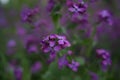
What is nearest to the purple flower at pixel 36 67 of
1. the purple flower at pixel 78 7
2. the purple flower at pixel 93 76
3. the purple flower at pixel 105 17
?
the purple flower at pixel 93 76

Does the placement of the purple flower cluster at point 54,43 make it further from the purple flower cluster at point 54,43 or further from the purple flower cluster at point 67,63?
the purple flower cluster at point 67,63

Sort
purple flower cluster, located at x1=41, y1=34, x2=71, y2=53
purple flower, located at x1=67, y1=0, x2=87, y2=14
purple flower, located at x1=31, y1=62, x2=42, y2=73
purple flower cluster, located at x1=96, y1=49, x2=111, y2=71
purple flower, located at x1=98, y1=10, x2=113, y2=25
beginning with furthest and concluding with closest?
1. purple flower, located at x1=31, y1=62, x2=42, y2=73
2. purple flower, located at x1=98, y1=10, x2=113, y2=25
3. purple flower cluster, located at x1=96, y1=49, x2=111, y2=71
4. purple flower, located at x1=67, y1=0, x2=87, y2=14
5. purple flower cluster, located at x1=41, y1=34, x2=71, y2=53

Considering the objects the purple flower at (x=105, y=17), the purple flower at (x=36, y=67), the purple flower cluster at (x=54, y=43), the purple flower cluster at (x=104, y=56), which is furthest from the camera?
the purple flower at (x=36, y=67)

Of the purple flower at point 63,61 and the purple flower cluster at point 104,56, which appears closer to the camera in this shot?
the purple flower at point 63,61

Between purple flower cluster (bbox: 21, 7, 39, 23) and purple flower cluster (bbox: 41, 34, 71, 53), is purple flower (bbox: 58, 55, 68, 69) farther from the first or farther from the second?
purple flower cluster (bbox: 21, 7, 39, 23)

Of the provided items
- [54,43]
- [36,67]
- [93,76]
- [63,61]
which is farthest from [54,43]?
[36,67]

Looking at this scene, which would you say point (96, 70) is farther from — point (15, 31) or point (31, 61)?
point (15, 31)

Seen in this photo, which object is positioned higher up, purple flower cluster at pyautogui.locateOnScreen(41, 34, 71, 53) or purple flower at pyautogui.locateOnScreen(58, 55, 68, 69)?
purple flower at pyautogui.locateOnScreen(58, 55, 68, 69)

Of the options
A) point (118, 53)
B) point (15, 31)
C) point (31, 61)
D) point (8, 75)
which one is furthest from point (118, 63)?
point (15, 31)

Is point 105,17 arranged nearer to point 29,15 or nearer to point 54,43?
point 29,15

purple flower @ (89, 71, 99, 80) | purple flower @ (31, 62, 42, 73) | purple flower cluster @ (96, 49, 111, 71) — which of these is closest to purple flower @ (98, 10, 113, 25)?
purple flower cluster @ (96, 49, 111, 71)

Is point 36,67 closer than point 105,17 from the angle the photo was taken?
No

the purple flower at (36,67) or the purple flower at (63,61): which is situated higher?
the purple flower at (36,67)
